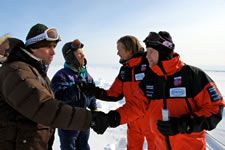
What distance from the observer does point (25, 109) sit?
2.19 m

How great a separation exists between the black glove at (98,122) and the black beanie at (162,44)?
812mm

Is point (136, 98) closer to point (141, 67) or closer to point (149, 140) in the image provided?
point (141, 67)

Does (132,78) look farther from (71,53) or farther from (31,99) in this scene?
(31,99)

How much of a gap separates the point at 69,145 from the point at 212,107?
84.7 inches

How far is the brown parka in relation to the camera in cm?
218

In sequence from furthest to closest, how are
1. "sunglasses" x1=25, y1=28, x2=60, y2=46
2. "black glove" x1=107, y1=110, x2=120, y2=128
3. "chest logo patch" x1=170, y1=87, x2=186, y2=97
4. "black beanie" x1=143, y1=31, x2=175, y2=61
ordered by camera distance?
"black glove" x1=107, y1=110, x2=120, y2=128, "black beanie" x1=143, y1=31, x2=175, y2=61, "chest logo patch" x1=170, y1=87, x2=186, y2=97, "sunglasses" x1=25, y1=28, x2=60, y2=46

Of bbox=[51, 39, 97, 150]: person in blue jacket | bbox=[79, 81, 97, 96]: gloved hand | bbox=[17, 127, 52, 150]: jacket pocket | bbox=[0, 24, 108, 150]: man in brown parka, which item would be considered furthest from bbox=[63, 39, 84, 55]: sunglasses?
bbox=[17, 127, 52, 150]: jacket pocket

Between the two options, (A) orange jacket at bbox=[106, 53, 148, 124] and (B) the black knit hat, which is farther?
(A) orange jacket at bbox=[106, 53, 148, 124]

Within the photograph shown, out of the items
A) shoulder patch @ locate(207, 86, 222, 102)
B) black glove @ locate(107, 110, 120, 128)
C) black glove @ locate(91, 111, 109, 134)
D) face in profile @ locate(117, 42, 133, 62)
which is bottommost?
black glove @ locate(107, 110, 120, 128)

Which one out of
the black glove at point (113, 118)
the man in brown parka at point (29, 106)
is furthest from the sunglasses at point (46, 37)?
the black glove at point (113, 118)

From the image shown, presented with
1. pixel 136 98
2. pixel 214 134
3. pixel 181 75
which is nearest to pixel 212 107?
pixel 181 75

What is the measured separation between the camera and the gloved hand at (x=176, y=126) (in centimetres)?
254

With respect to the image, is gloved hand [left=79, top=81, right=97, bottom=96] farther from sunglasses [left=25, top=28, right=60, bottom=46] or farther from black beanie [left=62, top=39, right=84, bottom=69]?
sunglasses [left=25, top=28, right=60, bottom=46]

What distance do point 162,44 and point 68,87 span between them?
1644 mm
